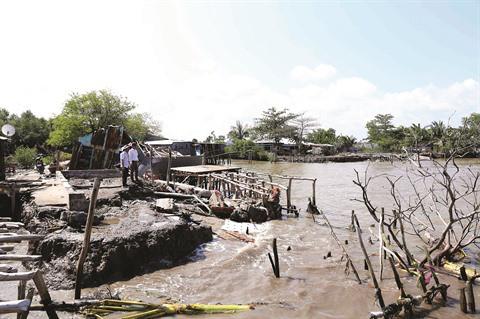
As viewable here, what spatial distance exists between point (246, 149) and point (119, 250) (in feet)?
156

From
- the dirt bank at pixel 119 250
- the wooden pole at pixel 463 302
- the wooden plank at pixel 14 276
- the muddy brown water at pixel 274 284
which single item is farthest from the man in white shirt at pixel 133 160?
the wooden pole at pixel 463 302

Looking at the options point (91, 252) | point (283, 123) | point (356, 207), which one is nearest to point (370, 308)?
point (91, 252)

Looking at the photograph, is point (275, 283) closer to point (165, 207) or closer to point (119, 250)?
point (119, 250)

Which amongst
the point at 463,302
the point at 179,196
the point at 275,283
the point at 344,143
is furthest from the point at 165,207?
the point at 344,143

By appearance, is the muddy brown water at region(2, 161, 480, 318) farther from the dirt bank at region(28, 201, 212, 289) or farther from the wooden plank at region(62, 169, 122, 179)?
the wooden plank at region(62, 169, 122, 179)

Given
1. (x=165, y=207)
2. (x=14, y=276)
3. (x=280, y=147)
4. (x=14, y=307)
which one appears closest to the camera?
(x=14, y=307)

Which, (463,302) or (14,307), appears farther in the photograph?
(463,302)

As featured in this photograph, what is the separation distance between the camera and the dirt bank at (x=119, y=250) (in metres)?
7.66

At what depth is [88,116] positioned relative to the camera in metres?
34.4

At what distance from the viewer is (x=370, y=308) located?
700 centimetres

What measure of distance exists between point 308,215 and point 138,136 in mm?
27384

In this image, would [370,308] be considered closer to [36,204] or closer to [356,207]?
[36,204]

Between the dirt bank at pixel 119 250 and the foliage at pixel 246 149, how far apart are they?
44.6 m

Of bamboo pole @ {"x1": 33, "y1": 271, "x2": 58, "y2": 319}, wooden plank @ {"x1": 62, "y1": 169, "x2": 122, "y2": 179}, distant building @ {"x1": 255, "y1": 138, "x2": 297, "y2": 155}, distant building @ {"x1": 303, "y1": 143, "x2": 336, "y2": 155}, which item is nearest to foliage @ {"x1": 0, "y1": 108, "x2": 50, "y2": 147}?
wooden plank @ {"x1": 62, "y1": 169, "x2": 122, "y2": 179}
